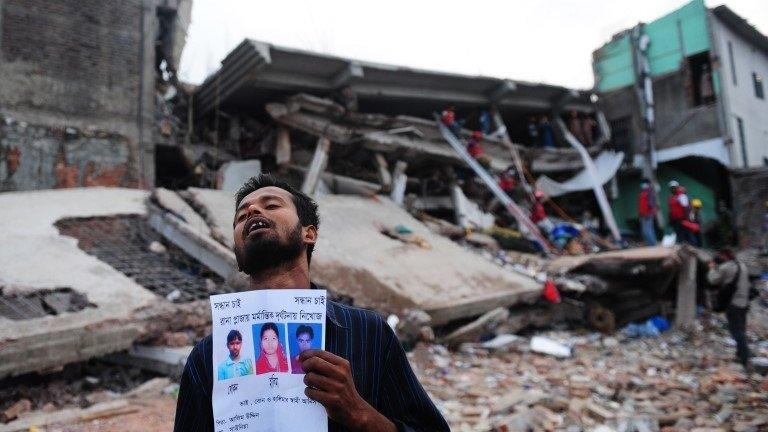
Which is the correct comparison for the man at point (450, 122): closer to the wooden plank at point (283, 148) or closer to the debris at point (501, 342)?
the wooden plank at point (283, 148)

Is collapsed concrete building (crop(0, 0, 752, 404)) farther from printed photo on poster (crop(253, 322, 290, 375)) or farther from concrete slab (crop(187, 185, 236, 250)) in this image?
printed photo on poster (crop(253, 322, 290, 375))

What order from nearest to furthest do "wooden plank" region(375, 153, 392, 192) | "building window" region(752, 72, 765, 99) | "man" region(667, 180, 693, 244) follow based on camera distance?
1. "wooden plank" region(375, 153, 392, 192)
2. "man" region(667, 180, 693, 244)
3. "building window" region(752, 72, 765, 99)

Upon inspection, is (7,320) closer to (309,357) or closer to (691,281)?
(309,357)

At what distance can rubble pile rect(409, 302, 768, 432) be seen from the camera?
3.68m

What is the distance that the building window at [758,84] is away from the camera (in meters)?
15.7

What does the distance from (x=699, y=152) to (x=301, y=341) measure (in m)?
16.5

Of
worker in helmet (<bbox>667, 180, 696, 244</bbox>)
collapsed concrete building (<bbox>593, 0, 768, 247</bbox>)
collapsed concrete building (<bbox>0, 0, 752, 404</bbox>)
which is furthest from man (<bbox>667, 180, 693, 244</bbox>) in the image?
collapsed concrete building (<bbox>593, 0, 768, 247</bbox>)

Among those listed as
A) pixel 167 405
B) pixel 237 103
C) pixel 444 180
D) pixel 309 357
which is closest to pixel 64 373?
pixel 167 405

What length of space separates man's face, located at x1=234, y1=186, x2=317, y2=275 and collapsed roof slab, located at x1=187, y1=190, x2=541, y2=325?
145 inches

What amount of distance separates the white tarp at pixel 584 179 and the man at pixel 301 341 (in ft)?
38.6

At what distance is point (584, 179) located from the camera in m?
13.0

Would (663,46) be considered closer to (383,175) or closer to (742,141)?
(742,141)

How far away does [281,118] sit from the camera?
8.57m

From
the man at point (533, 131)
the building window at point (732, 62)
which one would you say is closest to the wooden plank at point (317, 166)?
the man at point (533, 131)
